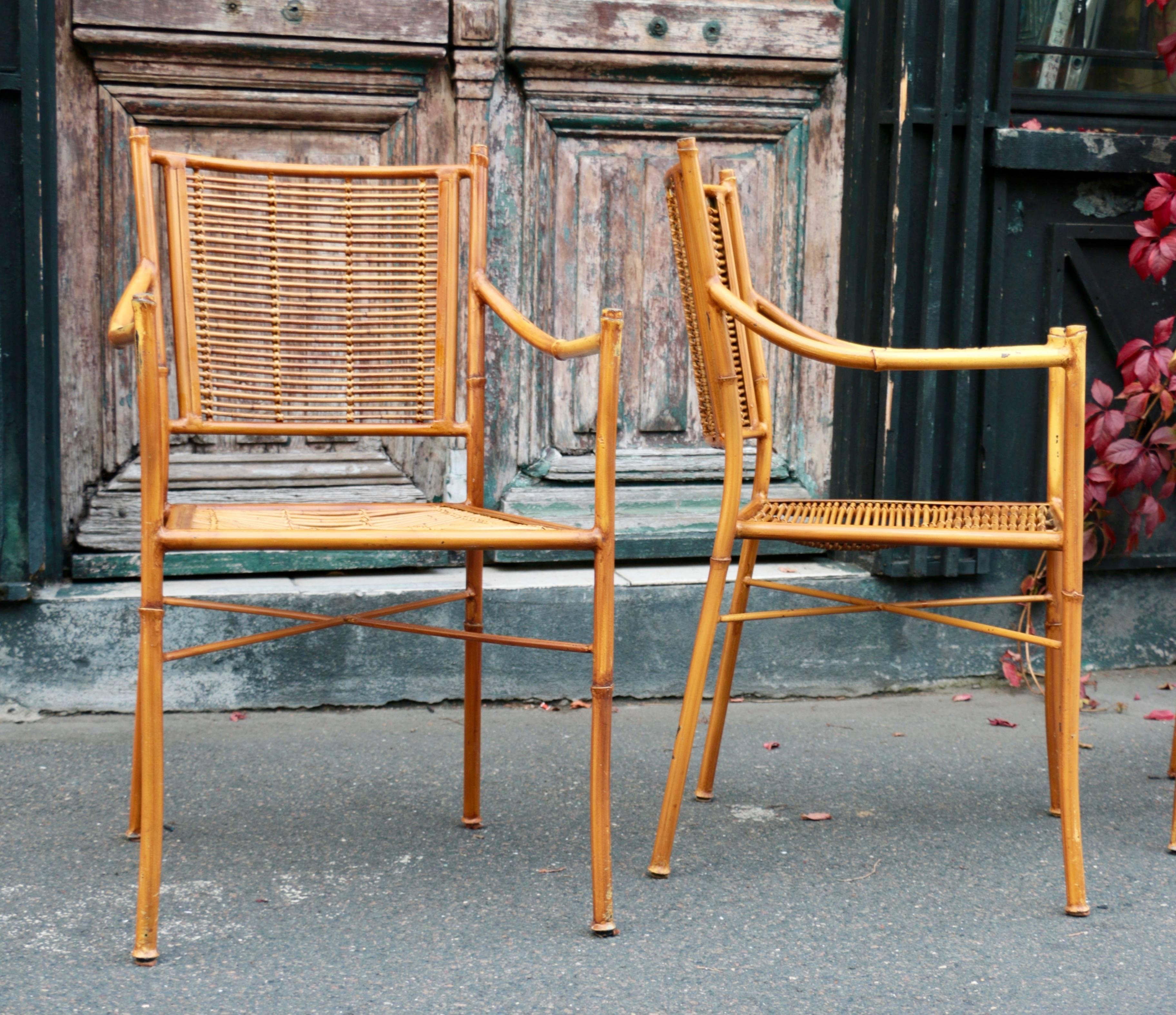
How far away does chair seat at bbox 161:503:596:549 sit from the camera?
5.59ft

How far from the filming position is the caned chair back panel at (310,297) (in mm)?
2189

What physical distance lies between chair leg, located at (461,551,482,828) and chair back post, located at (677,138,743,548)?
0.43m

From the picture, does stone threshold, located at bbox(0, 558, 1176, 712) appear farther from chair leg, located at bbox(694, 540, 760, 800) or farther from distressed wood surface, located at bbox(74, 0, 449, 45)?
distressed wood surface, located at bbox(74, 0, 449, 45)

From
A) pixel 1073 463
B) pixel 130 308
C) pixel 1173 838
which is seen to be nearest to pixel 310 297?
pixel 130 308

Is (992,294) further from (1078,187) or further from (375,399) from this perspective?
(375,399)

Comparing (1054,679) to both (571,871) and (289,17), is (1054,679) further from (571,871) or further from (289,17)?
(289,17)

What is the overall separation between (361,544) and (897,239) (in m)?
1.80

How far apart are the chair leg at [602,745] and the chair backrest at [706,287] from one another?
380 millimetres

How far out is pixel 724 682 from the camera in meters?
2.41

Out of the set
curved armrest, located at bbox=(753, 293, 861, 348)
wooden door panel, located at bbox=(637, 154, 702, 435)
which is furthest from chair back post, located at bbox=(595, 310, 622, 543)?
wooden door panel, located at bbox=(637, 154, 702, 435)

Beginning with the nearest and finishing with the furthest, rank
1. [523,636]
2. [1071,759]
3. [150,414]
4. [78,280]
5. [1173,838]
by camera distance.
→ 1. [150,414]
2. [1071,759]
3. [1173,838]
4. [78,280]
5. [523,636]

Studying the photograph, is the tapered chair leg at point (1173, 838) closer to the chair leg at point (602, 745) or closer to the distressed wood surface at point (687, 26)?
the chair leg at point (602, 745)

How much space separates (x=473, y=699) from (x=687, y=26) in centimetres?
176

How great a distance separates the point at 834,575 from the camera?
3.16 metres
